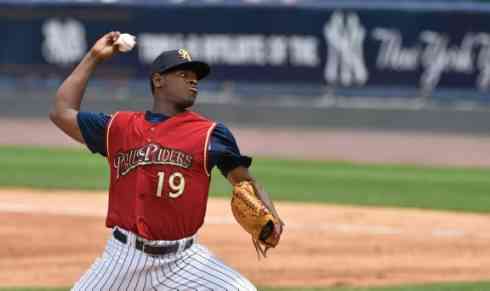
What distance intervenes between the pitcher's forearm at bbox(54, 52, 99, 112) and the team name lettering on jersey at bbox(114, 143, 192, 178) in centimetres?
37

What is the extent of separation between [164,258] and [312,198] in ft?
31.3

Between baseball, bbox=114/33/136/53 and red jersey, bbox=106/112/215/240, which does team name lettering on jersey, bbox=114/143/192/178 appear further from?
baseball, bbox=114/33/136/53

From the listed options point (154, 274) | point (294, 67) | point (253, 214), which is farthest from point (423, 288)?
point (294, 67)

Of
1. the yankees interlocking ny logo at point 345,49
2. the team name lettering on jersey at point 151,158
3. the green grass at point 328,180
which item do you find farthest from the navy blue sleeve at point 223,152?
the yankees interlocking ny logo at point 345,49

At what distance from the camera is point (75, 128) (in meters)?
5.29

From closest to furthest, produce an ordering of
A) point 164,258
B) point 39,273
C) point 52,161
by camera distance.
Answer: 1. point 164,258
2. point 39,273
3. point 52,161

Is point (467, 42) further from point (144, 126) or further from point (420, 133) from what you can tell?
point (144, 126)

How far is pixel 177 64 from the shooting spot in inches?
202

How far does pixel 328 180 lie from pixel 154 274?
461 inches

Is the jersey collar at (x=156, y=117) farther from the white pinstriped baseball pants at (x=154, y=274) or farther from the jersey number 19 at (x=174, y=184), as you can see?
the white pinstriped baseball pants at (x=154, y=274)

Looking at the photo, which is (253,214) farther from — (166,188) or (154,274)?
(154,274)

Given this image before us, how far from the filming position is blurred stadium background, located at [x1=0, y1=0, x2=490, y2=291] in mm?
23375

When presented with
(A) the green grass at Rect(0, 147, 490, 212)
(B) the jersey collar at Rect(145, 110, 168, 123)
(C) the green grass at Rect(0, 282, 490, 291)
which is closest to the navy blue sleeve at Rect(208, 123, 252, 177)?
(B) the jersey collar at Rect(145, 110, 168, 123)

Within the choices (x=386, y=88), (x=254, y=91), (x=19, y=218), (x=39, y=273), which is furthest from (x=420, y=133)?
(x=39, y=273)
